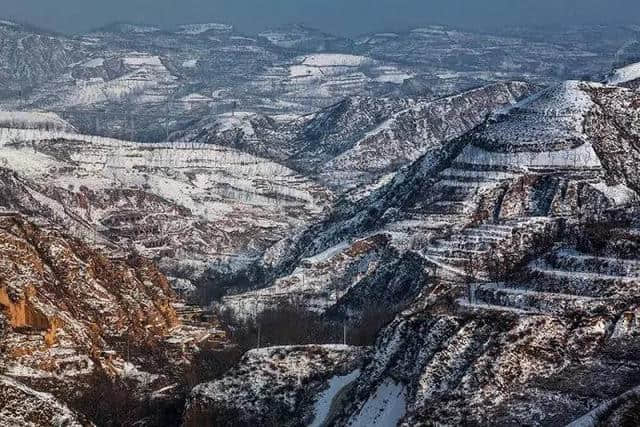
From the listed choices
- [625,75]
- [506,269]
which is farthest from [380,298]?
[625,75]

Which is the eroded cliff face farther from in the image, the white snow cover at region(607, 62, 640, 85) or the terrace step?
the white snow cover at region(607, 62, 640, 85)

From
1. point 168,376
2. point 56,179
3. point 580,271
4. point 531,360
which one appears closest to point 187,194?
point 56,179

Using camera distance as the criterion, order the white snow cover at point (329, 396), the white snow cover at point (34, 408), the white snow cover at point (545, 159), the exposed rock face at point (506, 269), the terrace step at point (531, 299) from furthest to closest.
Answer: the white snow cover at point (545, 159), the terrace step at point (531, 299), the white snow cover at point (329, 396), the white snow cover at point (34, 408), the exposed rock face at point (506, 269)

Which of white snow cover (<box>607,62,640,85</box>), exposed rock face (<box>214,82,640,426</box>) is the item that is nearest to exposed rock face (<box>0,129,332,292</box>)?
exposed rock face (<box>214,82,640,426</box>)

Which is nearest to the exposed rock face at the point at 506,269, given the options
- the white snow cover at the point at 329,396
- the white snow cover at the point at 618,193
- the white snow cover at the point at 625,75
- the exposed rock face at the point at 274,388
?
the white snow cover at the point at 618,193

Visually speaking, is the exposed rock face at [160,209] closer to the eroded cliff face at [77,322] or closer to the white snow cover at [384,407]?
the eroded cliff face at [77,322]

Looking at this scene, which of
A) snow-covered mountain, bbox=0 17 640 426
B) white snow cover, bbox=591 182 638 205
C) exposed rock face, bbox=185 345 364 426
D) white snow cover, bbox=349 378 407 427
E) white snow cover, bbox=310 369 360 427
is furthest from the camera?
white snow cover, bbox=591 182 638 205
